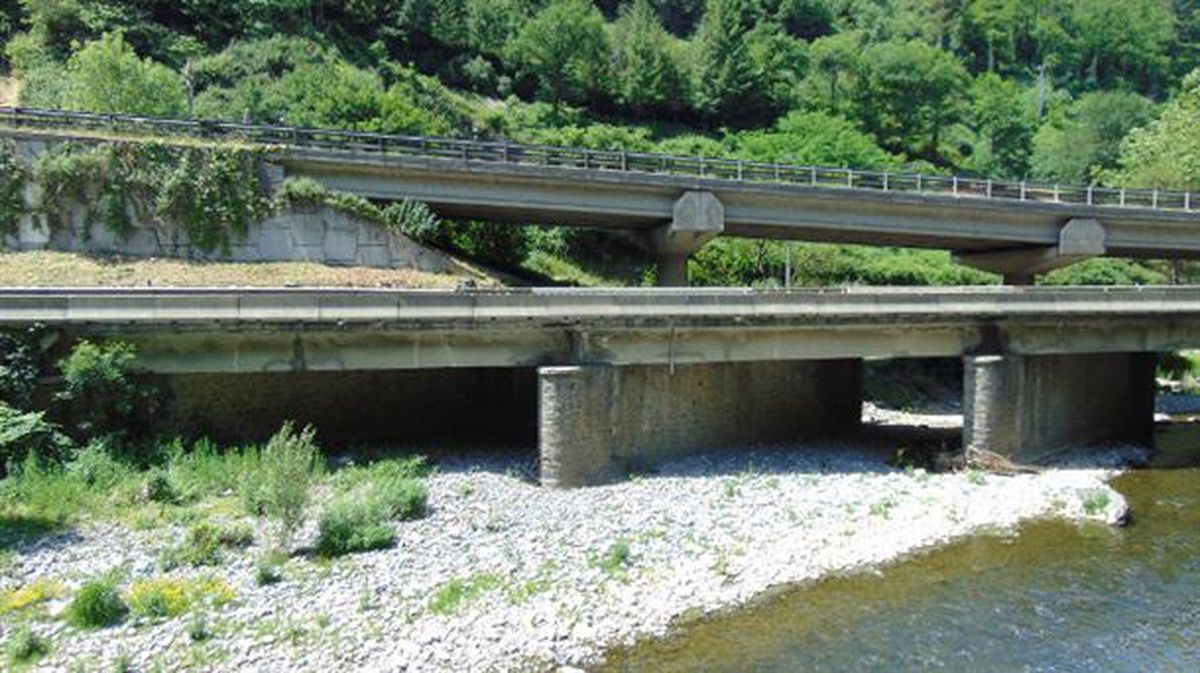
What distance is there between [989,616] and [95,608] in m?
14.5

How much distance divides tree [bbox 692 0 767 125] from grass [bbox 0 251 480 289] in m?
49.6

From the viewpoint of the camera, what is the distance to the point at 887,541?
18859 mm

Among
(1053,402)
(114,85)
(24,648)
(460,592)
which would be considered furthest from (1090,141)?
(24,648)

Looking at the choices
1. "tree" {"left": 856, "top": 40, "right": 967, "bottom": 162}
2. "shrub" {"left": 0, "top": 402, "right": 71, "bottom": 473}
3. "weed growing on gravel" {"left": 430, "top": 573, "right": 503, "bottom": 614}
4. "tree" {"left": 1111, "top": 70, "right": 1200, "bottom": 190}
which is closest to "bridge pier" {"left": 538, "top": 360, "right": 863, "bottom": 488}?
"weed growing on gravel" {"left": 430, "top": 573, "right": 503, "bottom": 614}

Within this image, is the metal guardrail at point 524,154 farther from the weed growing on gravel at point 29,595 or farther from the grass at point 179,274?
the weed growing on gravel at point 29,595

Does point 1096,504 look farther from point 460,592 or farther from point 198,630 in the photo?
point 198,630

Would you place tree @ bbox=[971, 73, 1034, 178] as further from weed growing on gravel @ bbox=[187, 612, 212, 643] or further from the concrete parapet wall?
weed growing on gravel @ bbox=[187, 612, 212, 643]

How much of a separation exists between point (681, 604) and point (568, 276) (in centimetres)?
3014

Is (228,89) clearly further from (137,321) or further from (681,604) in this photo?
(681,604)

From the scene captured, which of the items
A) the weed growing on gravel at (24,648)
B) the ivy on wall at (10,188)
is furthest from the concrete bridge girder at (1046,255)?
the weed growing on gravel at (24,648)

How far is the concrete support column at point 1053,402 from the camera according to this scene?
25047 mm

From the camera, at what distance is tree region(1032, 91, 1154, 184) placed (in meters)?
86.7

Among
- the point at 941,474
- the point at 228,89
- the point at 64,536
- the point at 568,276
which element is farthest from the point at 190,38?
the point at 941,474

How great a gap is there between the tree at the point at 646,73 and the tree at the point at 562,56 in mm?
1898
